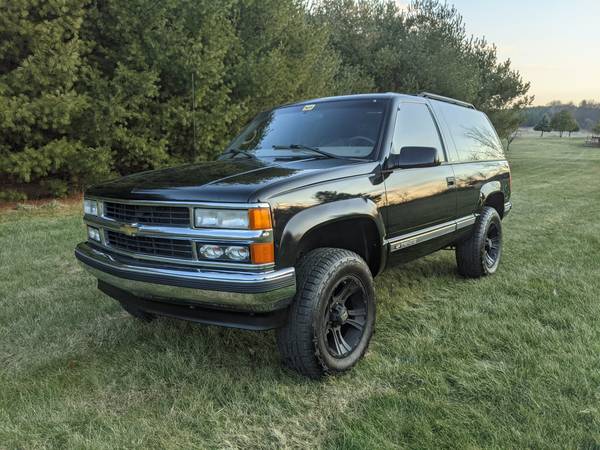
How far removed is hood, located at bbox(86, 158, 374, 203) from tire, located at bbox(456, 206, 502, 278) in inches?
79.6

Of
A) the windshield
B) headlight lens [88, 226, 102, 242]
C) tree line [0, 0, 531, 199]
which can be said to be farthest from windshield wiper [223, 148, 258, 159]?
tree line [0, 0, 531, 199]

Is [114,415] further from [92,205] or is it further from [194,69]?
[194,69]

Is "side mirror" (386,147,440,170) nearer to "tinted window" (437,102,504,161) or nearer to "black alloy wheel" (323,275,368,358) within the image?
"black alloy wheel" (323,275,368,358)

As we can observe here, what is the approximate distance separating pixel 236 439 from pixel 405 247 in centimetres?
191

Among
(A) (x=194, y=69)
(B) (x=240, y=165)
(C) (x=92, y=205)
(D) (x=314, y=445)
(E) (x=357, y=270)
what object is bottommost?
(D) (x=314, y=445)

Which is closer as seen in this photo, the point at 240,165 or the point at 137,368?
the point at 137,368

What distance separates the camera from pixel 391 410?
8.31 feet

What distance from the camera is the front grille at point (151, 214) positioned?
2617 millimetres

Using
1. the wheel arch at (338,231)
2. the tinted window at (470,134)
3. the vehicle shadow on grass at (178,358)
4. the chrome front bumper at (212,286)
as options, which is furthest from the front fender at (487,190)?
the chrome front bumper at (212,286)

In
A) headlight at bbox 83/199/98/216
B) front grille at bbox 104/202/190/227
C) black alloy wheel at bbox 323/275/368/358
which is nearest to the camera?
front grille at bbox 104/202/190/227

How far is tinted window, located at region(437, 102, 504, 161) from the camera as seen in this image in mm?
4504

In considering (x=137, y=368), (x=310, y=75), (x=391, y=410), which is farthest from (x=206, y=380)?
(x=310, y=75)

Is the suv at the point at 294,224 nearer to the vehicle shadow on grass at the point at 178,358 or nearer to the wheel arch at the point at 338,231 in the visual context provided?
the wheel arch at the point at 338,231

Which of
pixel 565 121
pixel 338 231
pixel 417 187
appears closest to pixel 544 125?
pixel 565 121
